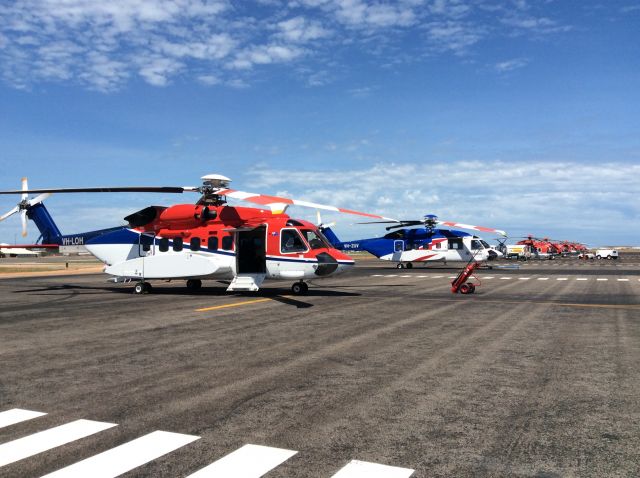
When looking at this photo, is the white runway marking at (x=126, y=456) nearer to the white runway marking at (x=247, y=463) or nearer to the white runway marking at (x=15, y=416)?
the white runway marking at (x=247, y=463)

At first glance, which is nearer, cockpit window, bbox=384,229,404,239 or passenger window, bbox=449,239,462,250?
passenger window, bbox=449,239,462,250

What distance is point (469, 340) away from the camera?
35.5 feet

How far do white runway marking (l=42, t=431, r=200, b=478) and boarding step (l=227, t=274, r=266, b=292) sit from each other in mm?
15054

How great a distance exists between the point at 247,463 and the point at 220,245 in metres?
17.1

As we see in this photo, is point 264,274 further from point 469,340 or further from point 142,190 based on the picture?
point 469,340

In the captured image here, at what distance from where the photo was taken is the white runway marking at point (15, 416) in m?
5.51

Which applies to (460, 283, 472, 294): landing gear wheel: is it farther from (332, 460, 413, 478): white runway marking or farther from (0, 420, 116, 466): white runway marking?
(0, 420, 116, 466): white runway marking

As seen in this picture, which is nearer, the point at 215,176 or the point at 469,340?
the point at 469,340

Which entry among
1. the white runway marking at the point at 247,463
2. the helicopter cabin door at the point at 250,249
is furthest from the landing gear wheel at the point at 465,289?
the white runway marking at the point at 247,463

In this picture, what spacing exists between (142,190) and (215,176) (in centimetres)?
273

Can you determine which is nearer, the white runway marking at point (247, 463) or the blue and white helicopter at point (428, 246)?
the white runway marking at point (247, 463)

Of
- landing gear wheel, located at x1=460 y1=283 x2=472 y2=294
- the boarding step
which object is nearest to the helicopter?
the boarding step

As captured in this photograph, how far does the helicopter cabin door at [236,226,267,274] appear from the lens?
21.0 meters

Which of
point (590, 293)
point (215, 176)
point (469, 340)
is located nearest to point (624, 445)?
point (469, 340)
